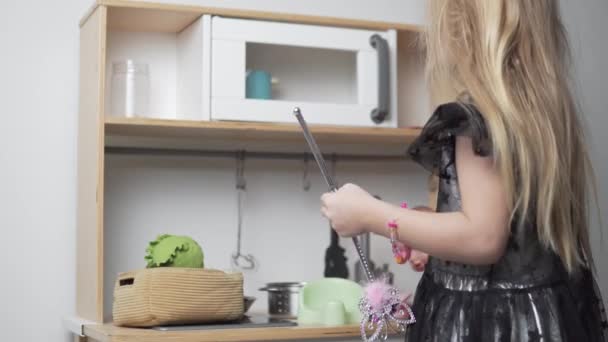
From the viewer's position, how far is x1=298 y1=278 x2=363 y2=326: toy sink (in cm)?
170

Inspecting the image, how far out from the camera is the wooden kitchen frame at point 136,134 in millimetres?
1734

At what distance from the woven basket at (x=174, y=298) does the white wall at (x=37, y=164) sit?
0.33 metres

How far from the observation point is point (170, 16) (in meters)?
1.91

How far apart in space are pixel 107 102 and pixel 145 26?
7.4 inches

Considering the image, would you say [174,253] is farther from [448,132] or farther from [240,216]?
[448,132]

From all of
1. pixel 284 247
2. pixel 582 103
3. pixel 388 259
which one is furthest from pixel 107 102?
pixel 582 103

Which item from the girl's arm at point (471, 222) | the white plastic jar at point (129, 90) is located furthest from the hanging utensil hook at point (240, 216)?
the girl's arm at point (471, 222)

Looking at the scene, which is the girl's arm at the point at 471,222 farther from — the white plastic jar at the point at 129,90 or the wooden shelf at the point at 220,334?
the white plastic jar at the point at 129,90

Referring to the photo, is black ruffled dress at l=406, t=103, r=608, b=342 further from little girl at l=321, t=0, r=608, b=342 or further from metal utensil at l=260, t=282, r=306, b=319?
metal utensil at l=260, t=282, r=306, b=319

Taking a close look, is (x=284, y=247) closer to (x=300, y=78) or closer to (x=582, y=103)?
(x=300, y=78)

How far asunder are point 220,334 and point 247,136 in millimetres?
559

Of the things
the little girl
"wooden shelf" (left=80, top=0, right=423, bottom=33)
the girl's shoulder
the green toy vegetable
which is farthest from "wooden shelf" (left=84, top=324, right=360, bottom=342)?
"wooden shelf" (left=80, top=0, right=423, bottom=33)

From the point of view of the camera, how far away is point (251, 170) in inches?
82.5

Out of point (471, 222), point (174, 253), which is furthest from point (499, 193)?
point (174, 253)
